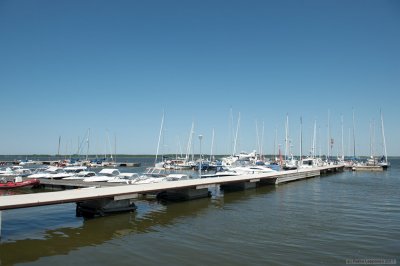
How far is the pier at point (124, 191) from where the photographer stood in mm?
18686

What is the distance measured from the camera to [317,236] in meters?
17.0

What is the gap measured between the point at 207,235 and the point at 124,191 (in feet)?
29.5

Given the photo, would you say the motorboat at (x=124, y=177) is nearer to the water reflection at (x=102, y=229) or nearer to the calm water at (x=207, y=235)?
the water reflection at (x=102, y=229)

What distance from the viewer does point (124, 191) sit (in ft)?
78.8

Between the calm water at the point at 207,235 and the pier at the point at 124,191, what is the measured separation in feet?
4.89

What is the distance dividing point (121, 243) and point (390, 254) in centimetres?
1231

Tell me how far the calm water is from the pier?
1491 millimetres

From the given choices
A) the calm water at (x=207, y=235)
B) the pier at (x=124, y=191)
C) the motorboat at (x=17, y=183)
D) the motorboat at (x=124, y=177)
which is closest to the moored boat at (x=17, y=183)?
the motorboat at (x=17, y=183)

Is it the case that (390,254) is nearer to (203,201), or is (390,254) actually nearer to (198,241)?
(198,241)

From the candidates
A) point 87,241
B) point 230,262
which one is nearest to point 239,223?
point 230,262

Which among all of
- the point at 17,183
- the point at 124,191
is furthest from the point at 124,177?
the point at 124,191

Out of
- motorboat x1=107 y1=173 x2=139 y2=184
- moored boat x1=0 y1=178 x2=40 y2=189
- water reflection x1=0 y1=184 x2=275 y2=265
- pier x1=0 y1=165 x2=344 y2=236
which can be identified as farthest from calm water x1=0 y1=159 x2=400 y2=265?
moored boat x1=0 y1=178 x2=40 y2=189

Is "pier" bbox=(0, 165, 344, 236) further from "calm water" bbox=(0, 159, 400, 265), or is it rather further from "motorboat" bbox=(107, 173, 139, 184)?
"motorboat" bbox=(107, 173, 139, 184)

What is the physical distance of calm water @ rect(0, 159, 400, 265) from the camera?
13.8 meters
